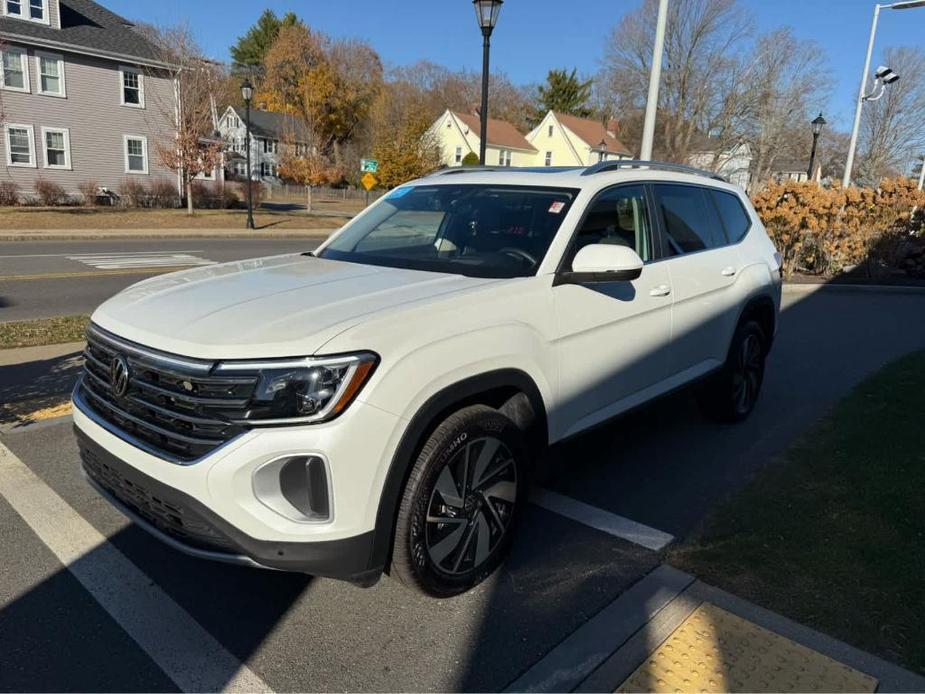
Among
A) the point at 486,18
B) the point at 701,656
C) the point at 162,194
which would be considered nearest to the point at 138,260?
the point at 486,18

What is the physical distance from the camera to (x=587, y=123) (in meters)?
67.3

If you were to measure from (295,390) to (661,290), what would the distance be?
253 cm

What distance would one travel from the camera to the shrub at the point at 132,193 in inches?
1203

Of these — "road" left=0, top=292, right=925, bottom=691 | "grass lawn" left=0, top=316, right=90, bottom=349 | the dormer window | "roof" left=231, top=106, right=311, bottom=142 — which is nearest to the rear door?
"road" left=0, top=292, right=925, bottom=691

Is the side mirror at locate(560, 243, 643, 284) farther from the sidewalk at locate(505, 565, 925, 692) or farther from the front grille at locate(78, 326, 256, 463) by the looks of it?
the front grille at locate(78, 326, 256, 463)

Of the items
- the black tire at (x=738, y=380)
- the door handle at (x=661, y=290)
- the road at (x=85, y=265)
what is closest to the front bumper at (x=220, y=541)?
the door handle at (x=661, y=290)

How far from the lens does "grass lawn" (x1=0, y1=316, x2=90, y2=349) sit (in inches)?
267

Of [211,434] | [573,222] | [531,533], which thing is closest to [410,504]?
[211,434]

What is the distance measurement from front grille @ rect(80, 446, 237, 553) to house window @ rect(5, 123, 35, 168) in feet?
103

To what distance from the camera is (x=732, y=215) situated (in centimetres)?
540

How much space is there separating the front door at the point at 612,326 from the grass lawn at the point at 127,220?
71.3 feet

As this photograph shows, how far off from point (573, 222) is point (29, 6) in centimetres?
3415

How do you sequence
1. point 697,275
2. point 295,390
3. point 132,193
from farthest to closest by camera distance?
point 132,193 → point 697,275 → point 295,390

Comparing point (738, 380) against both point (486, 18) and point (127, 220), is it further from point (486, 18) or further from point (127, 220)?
point (127, 220)
